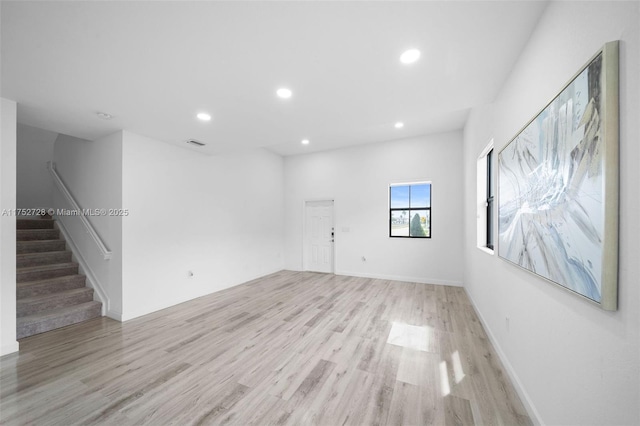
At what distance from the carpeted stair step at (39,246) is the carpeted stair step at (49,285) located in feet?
2.54

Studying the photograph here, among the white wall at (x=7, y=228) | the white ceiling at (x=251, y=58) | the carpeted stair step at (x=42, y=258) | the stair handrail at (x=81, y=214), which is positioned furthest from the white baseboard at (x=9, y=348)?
the white ceiling at (x=251, y=58)

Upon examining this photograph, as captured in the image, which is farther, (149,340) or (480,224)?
(480,224)

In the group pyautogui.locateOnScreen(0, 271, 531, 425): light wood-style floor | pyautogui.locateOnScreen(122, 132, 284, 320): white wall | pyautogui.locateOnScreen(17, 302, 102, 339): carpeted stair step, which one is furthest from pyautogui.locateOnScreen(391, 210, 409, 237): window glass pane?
pyautogui.locateOnScreen(17, 302, 102, 339): carpeted stair step

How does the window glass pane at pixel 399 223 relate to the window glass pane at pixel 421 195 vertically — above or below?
below

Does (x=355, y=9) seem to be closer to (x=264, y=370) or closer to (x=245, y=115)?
(x=245, y=115)

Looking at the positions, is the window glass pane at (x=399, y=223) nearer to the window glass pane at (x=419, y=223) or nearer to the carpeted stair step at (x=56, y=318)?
the window glass pane at (x=419, y=223)

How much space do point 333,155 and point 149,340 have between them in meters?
5.20

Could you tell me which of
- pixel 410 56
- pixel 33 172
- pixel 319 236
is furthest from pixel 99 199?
pixel 410 56

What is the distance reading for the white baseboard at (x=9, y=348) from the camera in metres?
2.47

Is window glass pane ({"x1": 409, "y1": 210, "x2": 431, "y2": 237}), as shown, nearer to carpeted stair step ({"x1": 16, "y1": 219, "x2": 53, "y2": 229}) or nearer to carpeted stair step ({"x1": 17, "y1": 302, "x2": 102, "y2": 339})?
carpeted stair step ({"x1": 17, "y1": 302, "x2": 102, "y2": 339})

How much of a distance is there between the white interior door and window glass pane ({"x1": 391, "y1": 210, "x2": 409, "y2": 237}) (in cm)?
165

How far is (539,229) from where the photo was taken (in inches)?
58.0

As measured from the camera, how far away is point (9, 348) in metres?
2.51

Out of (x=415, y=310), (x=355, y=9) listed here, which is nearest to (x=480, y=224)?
(x=415, y=310)
